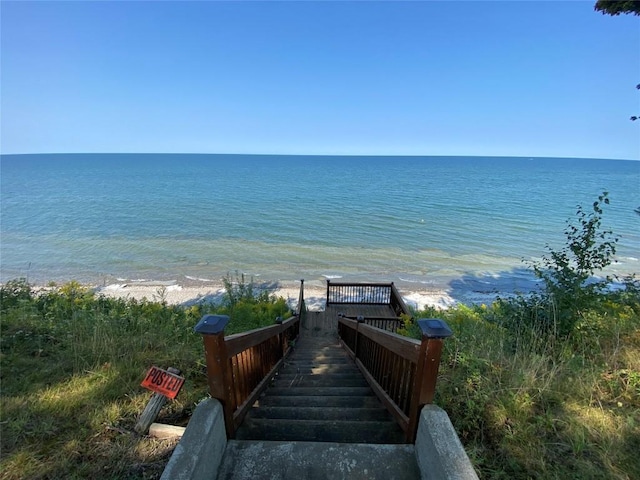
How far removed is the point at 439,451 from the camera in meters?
2.09

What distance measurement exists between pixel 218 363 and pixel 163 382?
1148mm

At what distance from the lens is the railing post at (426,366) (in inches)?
88.6

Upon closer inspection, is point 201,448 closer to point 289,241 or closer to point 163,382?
point 163,382

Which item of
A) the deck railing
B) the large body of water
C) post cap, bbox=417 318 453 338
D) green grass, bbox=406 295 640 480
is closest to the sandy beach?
the deck railing

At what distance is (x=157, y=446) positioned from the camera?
2.76 metres

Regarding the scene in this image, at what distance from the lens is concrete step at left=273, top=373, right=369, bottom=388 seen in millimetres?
4193

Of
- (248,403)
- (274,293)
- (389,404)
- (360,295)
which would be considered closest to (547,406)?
(389,404)

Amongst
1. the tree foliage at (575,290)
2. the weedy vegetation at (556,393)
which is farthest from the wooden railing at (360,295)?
the weedy vegetation at (556,393)

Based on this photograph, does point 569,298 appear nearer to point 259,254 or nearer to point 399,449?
point 399,449

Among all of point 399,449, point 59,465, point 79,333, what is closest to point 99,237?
point 79,333

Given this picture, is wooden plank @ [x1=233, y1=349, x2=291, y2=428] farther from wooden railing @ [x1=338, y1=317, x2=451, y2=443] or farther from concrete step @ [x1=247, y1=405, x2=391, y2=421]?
wooden railing @ [x1=338, y1=317, x2=451, y2=443]

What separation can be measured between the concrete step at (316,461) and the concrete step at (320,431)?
249 mm

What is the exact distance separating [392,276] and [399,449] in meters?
16.1

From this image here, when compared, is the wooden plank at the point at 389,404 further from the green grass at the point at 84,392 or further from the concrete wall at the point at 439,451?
the green grass at the point at 84,392
